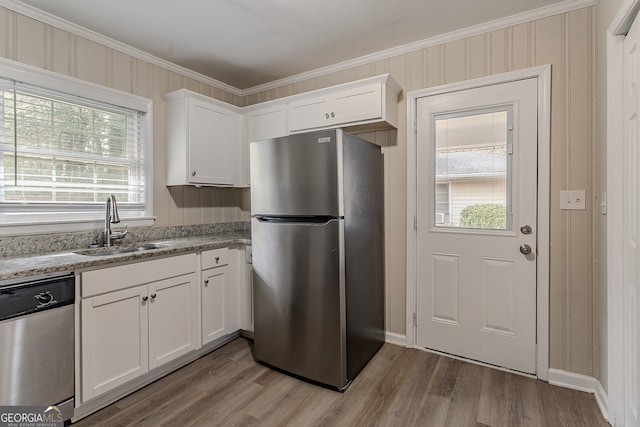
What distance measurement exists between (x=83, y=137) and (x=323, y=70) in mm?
2005

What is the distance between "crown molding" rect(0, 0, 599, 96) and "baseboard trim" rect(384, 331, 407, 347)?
2.29 meters

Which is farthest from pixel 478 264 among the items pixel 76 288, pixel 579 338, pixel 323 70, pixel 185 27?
pixel 185 27

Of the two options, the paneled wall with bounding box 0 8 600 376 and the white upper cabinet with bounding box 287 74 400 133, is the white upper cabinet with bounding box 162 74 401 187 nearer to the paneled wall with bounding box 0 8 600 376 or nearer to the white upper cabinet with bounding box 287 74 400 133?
the white upper cabinet with bounding box 287 74 400 133

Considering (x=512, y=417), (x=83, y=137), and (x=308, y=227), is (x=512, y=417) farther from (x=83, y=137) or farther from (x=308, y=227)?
(x=83, y=137)

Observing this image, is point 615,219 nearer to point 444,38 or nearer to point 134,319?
point 444,38

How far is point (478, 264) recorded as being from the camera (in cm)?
228

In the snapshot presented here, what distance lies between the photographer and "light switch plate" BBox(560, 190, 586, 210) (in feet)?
6.37

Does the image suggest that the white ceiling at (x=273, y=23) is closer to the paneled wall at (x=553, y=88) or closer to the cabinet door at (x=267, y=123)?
the paneled wall at (x=553, y=88)

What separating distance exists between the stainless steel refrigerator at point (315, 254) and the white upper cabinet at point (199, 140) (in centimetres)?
69

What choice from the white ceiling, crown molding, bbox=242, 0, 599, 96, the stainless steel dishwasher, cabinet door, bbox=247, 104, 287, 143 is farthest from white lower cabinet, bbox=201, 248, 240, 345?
crown molding, bbox=242, 0, 599, 96

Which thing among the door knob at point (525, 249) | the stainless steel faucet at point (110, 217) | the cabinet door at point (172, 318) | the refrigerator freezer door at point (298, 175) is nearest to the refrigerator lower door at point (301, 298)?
the refrigerator freezer door at point (298, 175)

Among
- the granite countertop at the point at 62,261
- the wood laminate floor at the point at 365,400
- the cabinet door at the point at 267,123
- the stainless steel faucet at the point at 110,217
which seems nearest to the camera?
the granite countertop at the point at 62,261

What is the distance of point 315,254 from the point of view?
6.70 ft

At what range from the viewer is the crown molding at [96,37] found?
6.32ft
